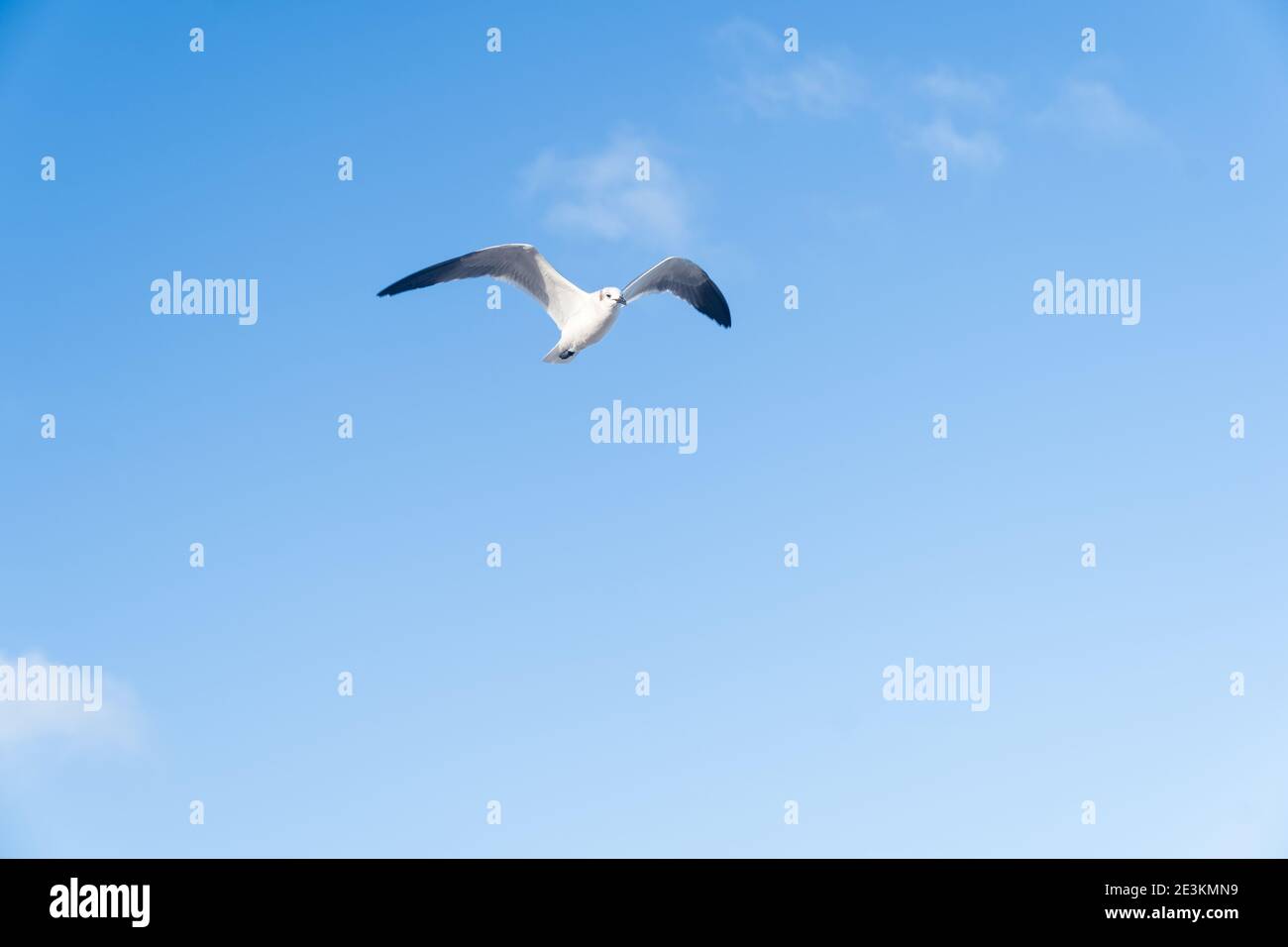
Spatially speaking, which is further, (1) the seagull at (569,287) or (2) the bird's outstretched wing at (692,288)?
(2) the bird's outstretched wing at (692,288)

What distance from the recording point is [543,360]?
14539 mm

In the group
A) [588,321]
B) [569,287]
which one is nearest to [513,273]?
[569,287]

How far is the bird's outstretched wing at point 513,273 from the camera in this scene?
14.8 m

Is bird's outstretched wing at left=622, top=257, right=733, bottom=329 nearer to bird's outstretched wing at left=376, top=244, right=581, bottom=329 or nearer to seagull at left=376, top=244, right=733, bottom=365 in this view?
seagull at left=376, top=244, right=733, bottom=365

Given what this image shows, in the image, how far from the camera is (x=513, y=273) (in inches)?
596

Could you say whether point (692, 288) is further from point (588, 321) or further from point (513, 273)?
point (513, 273)

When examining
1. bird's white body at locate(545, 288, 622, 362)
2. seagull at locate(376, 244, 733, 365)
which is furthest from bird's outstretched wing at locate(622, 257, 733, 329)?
bird's white body at locate(545, 288, 622, 362)

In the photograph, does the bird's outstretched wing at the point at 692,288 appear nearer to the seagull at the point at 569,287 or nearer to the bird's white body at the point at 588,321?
the seagull at the point at 569,287

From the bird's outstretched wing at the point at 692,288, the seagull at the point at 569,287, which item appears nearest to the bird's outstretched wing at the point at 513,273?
the seagull at the point at 569,287

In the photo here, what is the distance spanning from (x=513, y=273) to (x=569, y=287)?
83 cm

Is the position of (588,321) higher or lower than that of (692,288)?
lower

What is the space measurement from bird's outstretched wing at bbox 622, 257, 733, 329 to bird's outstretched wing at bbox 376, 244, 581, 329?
0.95 meters
